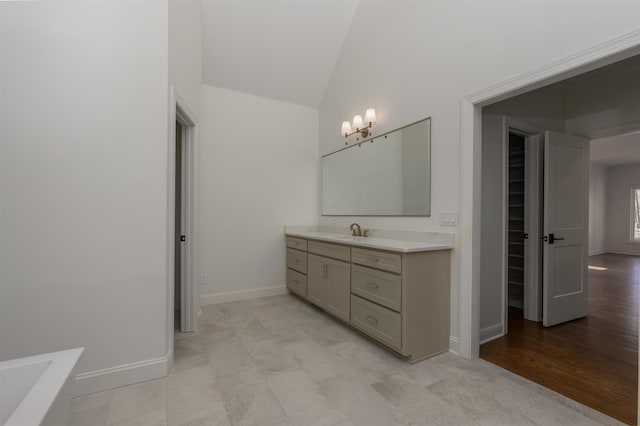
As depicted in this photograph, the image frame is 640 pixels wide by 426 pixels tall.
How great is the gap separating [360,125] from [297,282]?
2.04 meters

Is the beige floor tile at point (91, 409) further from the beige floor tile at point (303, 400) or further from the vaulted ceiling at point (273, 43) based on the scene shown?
the vaulted ceiling at point (273, 43)

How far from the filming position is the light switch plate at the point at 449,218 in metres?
2.33

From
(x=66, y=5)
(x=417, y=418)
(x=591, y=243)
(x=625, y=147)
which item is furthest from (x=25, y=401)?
(x=591, y=243)

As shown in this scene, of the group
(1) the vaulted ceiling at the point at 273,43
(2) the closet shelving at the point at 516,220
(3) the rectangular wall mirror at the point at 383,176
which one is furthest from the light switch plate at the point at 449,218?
(1) the vaulted ceiling at the point at 273,43

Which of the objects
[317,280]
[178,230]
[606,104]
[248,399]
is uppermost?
[606,104]

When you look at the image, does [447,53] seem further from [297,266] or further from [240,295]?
[240,295]

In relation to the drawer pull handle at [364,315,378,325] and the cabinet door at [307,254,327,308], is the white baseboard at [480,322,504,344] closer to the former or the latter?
the drawer pull handle at [364,315,378,325]

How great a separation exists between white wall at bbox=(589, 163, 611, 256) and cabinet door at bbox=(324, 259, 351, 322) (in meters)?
8.60

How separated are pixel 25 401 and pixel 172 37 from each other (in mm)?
2231

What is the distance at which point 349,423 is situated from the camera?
155cm

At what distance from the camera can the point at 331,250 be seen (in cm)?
298

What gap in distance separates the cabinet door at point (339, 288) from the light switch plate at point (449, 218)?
2.96 ft

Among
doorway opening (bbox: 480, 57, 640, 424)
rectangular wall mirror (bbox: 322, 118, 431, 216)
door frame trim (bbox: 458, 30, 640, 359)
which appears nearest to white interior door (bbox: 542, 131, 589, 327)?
doorway opening (bbox: 480, 57, 640, 424)

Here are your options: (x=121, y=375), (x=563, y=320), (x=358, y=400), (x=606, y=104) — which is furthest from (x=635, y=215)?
(x=121, y=375)
